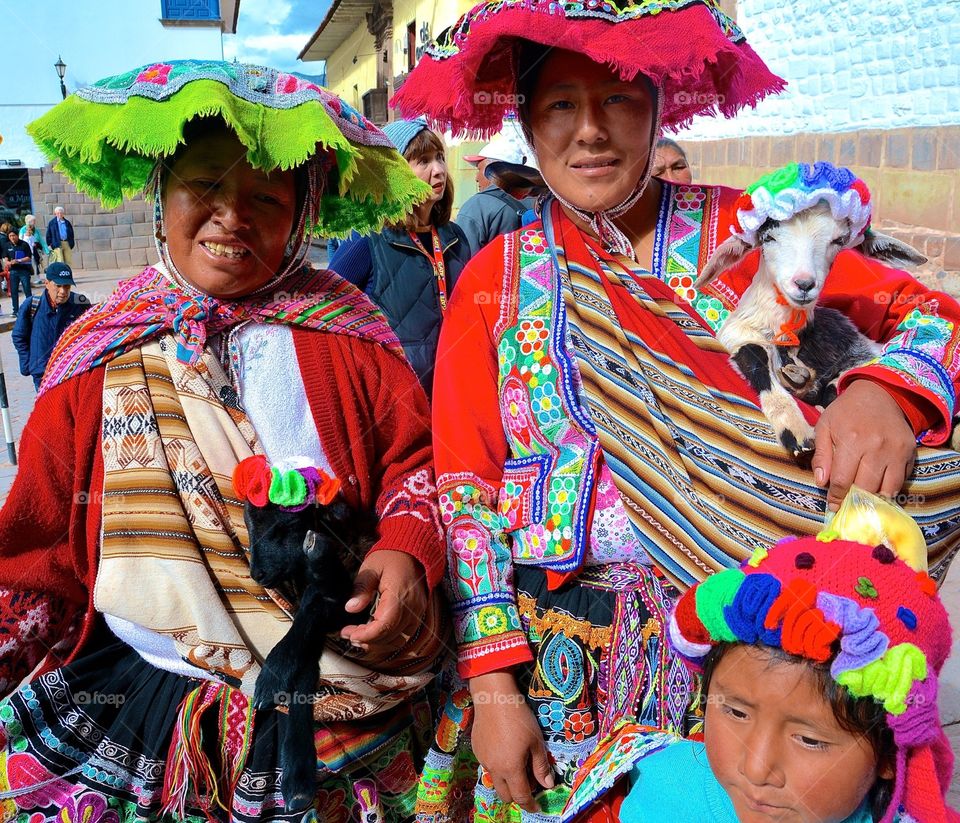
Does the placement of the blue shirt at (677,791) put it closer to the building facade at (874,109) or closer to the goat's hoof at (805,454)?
the goat's hoof at (805,454)

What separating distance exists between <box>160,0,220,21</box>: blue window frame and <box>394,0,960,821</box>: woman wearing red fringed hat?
28799 millimetres

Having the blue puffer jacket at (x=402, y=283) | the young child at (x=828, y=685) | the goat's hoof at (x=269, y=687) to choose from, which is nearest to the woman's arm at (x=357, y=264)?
the blue puffer jacket at (x=402, y=283)

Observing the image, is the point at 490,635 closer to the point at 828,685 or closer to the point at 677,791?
the point at 677,791

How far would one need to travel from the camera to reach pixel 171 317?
6.01 feet

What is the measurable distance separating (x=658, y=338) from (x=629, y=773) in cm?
82

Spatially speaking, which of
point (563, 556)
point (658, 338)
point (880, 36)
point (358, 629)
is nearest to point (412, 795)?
point (358, 629)

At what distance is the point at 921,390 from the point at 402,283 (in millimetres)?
3031

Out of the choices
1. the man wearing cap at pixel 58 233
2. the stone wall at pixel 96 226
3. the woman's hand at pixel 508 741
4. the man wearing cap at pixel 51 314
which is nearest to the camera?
the woman's hand at pixel 508 741

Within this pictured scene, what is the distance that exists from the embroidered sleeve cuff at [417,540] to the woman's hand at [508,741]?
0.24 meters

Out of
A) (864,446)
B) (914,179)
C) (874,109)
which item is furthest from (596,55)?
(874,109)

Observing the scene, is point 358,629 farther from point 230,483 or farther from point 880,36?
point 880,36

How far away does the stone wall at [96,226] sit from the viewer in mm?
25750

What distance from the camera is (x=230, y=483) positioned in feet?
5.85

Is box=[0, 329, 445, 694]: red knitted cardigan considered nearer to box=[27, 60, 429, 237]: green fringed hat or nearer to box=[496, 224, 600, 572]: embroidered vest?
box=[496, 224, 600, 572]: embroidered vest
